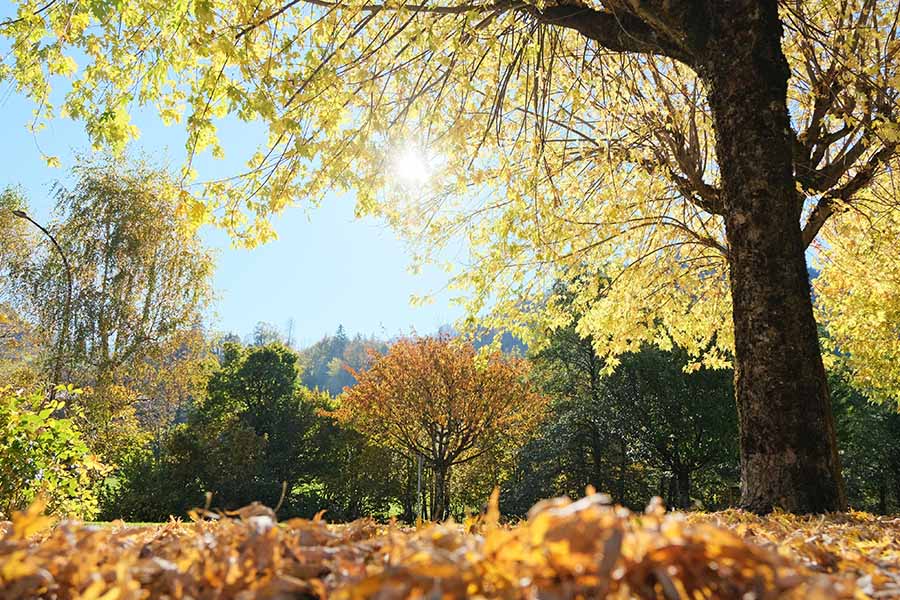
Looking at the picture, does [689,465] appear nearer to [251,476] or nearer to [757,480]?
[251,476]

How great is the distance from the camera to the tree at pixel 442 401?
1834 centimetres

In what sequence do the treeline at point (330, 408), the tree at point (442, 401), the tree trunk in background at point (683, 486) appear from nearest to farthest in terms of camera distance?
the tree at point (442, 401)
the treeline at point (330, 408)
the tree trunk in background at point (683, 486)

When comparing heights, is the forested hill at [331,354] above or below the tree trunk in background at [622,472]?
above

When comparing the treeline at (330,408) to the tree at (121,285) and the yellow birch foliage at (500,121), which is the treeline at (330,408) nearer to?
the tree at (121,285)

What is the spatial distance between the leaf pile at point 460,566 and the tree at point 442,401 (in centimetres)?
1739

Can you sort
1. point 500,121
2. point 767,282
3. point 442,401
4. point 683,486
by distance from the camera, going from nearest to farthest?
point 767,282, point 500,121, point 442,401, point 683,486

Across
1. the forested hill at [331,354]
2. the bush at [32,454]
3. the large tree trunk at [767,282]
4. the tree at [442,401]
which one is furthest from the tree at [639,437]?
the forested hill at [331,354]

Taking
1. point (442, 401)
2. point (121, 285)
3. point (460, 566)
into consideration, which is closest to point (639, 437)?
point (442, 401)

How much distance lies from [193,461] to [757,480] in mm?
19033

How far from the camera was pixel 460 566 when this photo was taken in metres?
0.67

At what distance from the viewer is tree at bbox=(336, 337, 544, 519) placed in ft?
60.2

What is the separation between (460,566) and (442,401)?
18.0 meters

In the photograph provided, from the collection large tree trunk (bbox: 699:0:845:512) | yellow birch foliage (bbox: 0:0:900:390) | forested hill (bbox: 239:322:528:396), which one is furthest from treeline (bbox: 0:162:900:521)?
forested hill (bbox: 239:322:528:396)

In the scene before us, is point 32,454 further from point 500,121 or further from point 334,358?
point 334,358
